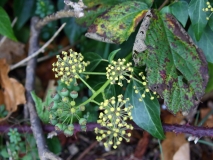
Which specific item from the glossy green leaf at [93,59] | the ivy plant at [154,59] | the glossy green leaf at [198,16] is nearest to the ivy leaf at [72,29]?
the glossy green leaf at [93,59]

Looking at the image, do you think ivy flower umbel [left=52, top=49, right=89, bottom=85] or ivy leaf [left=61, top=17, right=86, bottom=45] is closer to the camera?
ivy flower umbel [left=52, top=49, right=89, bottom=85]

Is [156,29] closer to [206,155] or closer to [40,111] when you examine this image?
[40,111]

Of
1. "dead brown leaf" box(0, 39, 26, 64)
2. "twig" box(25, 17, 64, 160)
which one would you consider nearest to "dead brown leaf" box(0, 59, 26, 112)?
"twig" box(25, 17, 64, 160)

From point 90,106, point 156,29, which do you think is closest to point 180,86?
point 156,29

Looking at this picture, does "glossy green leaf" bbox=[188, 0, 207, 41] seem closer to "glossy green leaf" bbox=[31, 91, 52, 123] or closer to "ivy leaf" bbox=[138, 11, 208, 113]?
"ivy leaf" bbox=[138, 11, 208, 113]

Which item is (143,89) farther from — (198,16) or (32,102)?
(32,102)
